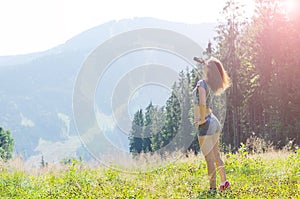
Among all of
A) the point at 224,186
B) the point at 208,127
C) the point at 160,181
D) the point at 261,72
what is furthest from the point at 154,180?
the point at 261,72

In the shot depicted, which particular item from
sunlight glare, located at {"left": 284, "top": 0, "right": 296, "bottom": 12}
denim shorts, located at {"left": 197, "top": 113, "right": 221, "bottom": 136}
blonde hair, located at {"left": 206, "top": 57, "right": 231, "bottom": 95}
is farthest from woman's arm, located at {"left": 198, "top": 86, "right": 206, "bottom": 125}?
sunlight glare, located at {"left": 284, "top": 0, "right": 296, "bottom": 12}

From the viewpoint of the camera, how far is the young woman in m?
6.95

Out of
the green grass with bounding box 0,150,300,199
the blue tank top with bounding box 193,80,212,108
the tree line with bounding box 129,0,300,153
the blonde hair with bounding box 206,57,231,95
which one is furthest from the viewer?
the tree line with bounding box 129,0,300,153

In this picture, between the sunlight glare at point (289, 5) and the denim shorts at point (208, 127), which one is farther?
the sunlight glare at point (289, 5)

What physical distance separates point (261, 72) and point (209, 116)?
1433 inches

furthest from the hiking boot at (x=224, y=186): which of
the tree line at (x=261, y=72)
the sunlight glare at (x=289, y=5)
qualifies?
the sunlight glare at (x=289, y=5)

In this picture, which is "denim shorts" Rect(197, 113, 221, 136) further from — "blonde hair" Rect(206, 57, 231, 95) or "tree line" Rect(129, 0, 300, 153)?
"tree line" Rect(129, 0, 300, 153)

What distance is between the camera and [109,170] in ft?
30.2

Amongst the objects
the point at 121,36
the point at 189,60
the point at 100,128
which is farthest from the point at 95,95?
the point at 189,60

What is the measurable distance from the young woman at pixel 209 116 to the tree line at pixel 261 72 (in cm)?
2754

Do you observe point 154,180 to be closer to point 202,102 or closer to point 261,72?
point 202,102

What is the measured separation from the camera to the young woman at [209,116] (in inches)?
274

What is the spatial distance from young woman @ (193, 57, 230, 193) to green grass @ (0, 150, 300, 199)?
37 centimetres

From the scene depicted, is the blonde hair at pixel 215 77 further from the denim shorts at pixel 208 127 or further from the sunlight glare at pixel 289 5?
the sunlight glare at pixel 289 5
